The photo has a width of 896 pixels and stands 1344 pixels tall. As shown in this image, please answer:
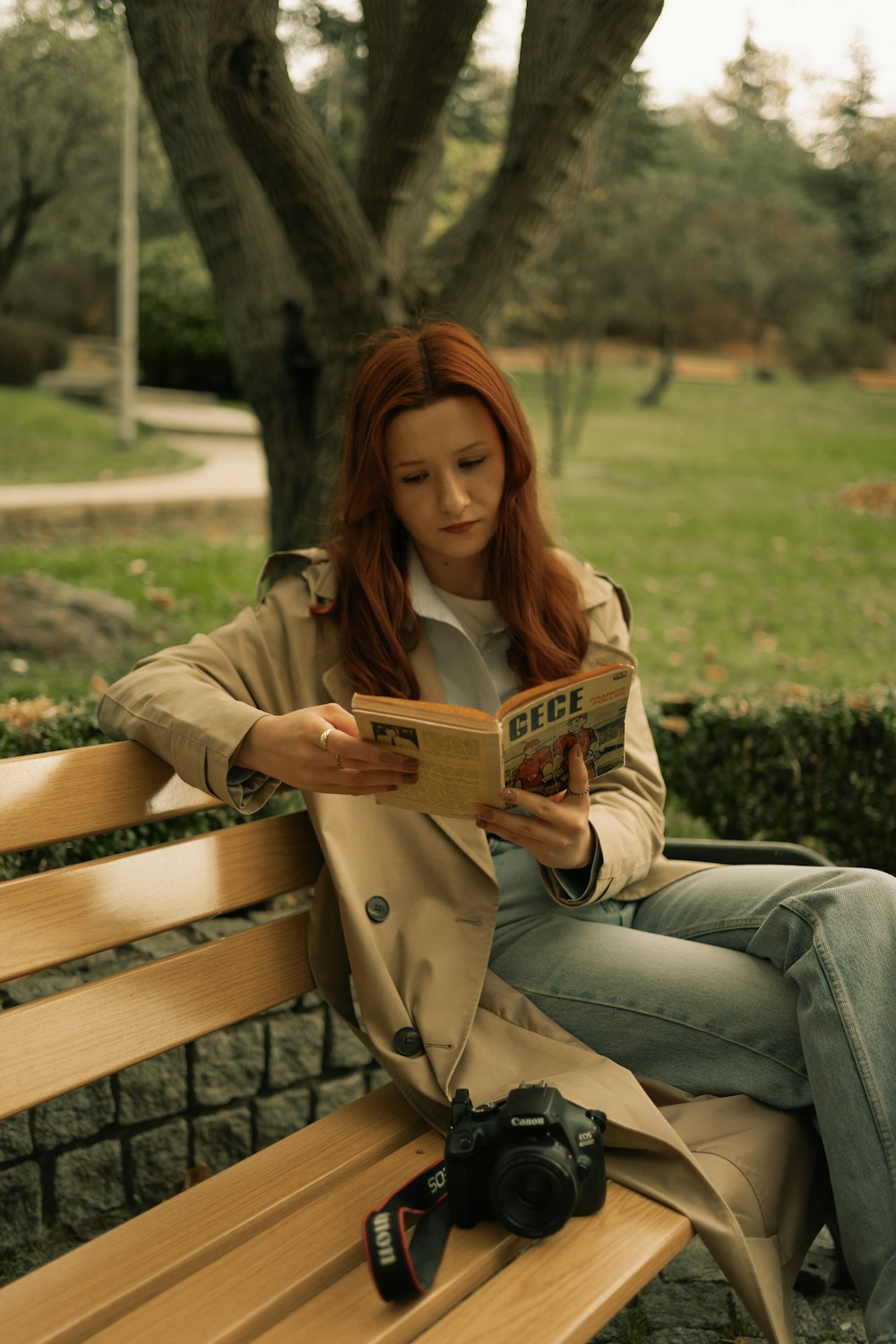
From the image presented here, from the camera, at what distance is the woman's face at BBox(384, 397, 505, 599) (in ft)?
7.59

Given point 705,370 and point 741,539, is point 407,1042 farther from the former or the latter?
point 705,370

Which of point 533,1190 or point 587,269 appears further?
point 587,269

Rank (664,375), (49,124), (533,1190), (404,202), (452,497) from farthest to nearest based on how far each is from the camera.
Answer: (664,375) → (49,124) → (404,202) → (452,497) → (533,1190)

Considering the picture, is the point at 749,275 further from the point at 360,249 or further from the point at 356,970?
the point at 356,970

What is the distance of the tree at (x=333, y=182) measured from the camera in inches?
119

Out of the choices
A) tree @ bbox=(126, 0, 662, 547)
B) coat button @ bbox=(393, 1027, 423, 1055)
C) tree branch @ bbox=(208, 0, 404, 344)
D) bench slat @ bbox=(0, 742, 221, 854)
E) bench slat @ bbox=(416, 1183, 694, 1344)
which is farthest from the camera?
tree @ bbox=(126, 0, 662, 547)

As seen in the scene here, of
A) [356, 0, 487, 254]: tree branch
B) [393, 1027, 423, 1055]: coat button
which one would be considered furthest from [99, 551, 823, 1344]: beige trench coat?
[356, 0, 487, 254]: tree branch

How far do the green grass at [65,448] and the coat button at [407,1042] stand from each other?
32.1 feet

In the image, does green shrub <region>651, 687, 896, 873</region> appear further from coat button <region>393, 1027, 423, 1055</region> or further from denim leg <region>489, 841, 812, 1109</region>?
coat button <region>393, 1027, 423, 1055</region>

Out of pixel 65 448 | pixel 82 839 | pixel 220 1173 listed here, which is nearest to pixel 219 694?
pixel 220 1173

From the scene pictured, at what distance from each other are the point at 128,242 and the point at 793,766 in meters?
10.2

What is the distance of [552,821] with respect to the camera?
2.02m

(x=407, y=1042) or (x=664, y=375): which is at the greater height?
(x=664, y=375)

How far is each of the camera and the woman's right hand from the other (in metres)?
0.51
